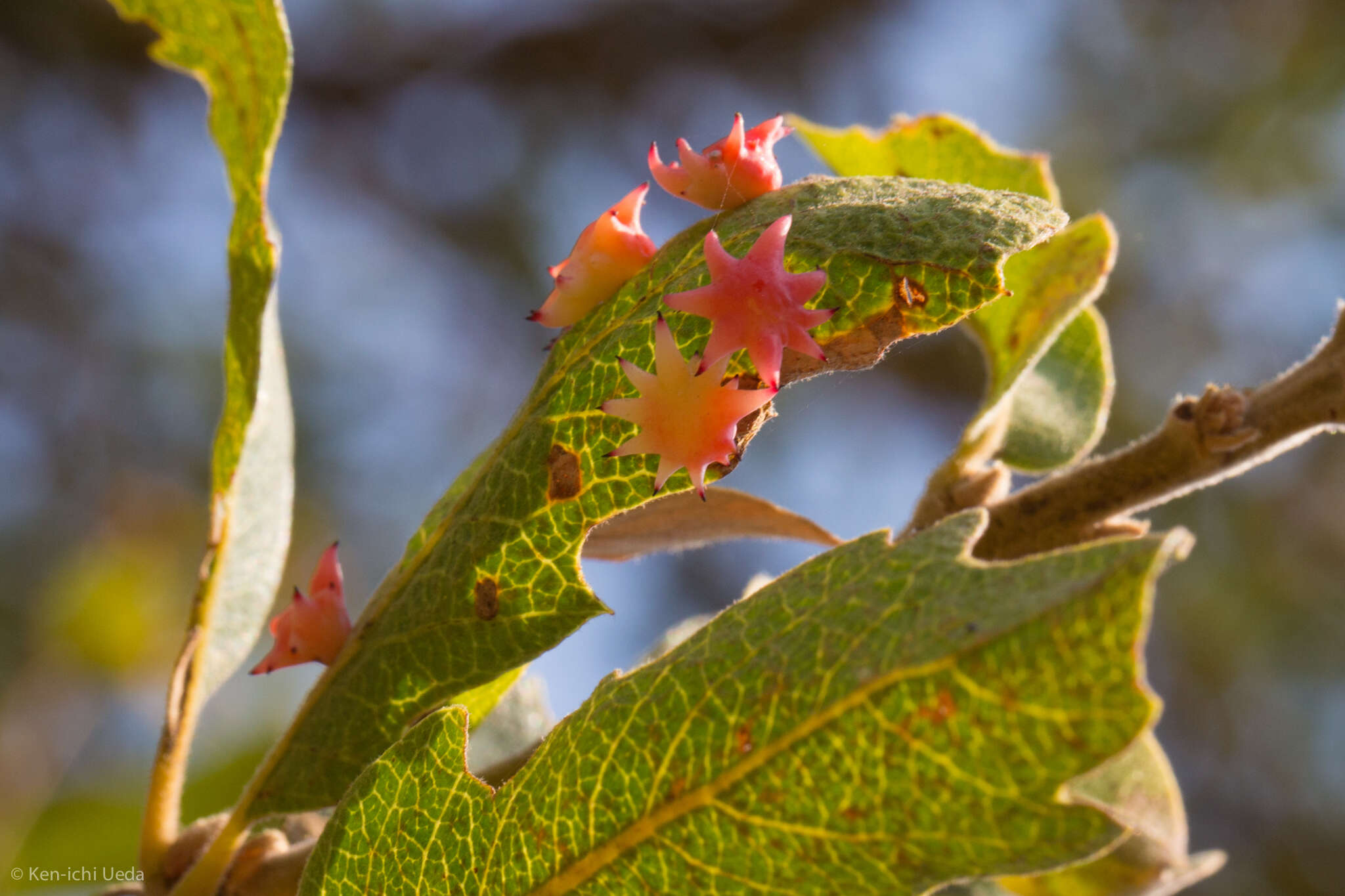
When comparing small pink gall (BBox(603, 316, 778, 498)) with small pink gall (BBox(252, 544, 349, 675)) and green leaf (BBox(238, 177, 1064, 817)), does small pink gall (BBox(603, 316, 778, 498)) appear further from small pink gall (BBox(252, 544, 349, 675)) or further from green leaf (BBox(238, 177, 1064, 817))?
small pink gall (BBox(252, 544, 349, 675))

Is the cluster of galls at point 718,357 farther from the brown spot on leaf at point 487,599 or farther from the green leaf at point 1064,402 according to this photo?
the green leaf at point 1064,402

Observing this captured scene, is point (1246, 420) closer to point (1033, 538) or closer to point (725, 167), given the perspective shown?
point (1033, 538)

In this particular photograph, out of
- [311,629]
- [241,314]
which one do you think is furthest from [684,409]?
[241,314]

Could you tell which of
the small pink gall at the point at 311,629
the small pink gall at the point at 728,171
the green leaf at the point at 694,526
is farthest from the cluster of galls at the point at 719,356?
the small pink gall at the point at 311,629

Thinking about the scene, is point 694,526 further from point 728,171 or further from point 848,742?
point 848,742

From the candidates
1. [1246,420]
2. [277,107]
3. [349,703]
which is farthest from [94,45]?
[1246,420]

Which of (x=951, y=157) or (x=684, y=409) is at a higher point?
(x=951, y=157)

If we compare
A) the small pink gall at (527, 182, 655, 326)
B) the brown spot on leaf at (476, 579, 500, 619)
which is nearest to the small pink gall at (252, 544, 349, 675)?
the brown spot on leaf at (476, 579, 500, 619)
